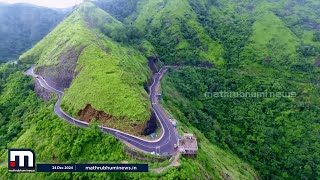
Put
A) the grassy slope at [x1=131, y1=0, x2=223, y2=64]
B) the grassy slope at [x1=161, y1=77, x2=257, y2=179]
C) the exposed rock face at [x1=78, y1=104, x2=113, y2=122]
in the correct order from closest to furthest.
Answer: the grassy slope at [x1=161, y1=77, x2=257, y2=179], the exposed rock face at [x1=78, y1=104, x2=113, y2=122], the grassy slope at [x1=131, y1=0, x2=223, y2=64]

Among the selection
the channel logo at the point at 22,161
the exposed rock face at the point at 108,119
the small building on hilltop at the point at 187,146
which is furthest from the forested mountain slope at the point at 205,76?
the channel logo at the point at 22,161

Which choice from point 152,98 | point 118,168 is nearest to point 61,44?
point 152,98

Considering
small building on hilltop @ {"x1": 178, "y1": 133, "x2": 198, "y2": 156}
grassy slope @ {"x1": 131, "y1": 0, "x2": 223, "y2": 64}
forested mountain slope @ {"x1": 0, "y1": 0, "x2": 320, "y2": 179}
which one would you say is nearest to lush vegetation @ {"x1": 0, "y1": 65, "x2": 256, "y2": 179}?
forested mountain slope @ {"x1": 0, "y1": 0, "x2": 320, "y2": 179}

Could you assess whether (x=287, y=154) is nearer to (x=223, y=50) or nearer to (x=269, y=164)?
(x=269, y=164)

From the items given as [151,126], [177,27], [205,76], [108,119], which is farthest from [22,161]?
[177,27]

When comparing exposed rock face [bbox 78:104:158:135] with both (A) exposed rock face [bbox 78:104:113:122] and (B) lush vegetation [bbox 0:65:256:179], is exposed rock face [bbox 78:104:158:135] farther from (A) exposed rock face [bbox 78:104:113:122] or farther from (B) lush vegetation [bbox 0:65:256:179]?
(B) lush vegetation [bbox 0:65:256:179]

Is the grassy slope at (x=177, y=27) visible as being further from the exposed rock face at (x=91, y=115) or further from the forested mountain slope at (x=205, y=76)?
the exposed rock face at (x=91, y=115)

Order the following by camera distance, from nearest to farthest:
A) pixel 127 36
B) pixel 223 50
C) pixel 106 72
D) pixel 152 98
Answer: pixel 106 72 → pixel 152 98 → pixel 127 36 → pixel 223 50
